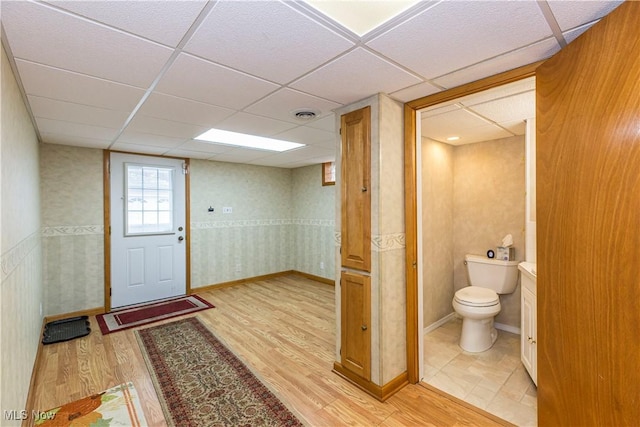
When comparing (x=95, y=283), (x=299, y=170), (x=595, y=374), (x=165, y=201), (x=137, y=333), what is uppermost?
(x=299, y=170)

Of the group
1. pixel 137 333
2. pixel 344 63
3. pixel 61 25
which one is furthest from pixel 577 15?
pixel 137 333

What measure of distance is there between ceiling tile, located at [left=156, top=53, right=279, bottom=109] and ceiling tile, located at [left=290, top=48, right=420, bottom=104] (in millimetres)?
292

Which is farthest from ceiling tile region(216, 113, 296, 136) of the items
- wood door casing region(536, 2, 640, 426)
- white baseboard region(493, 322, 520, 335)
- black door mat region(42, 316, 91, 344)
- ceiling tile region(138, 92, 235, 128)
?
white baseboard region(493, 322, 520, 335)

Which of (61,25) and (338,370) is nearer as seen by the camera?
(61,25)

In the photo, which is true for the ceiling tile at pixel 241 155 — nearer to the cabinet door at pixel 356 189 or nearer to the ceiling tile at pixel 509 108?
the cabinet door at pixel 356 189

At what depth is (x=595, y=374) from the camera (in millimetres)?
1223

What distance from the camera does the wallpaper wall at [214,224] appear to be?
361 centimetres

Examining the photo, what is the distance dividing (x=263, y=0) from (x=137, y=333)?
3.48 metres

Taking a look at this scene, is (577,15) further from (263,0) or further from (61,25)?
(61,25)

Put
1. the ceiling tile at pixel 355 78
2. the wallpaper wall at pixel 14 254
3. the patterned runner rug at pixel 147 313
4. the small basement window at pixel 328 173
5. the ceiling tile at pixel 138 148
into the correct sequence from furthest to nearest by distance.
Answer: the small basement window at pixel 328 173 → the ceiling tile at pixel 138 148 → the patterned runner rug at pixel 147 313 → the ceiling tile at pixel 355 78 → the wallpaper wall at pixel 14 254

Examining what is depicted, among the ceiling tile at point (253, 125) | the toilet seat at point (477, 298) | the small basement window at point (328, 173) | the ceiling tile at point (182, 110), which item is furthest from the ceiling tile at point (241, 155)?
the toilet seat at point (477, 298)

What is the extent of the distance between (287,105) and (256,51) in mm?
810

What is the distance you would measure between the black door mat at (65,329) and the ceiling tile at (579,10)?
4.54 m

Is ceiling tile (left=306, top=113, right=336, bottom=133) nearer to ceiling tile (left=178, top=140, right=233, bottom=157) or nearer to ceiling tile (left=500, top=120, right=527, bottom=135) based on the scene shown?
ceiling tile (left=178, top=140, right=233, bottom=157)
